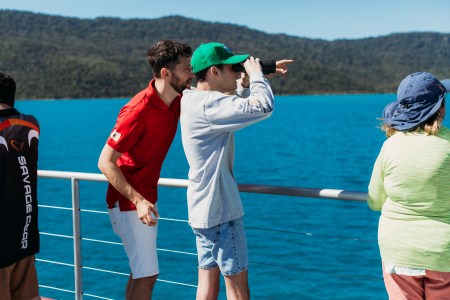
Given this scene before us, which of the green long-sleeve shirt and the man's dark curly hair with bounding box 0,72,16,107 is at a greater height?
the man's dark curly hair with bounding box 0,72,16,107

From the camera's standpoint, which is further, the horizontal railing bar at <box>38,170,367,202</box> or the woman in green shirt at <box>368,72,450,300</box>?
the horizontal railing bar at <box>38,170,367,202</box>

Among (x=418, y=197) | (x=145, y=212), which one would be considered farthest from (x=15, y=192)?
(x=418, y=197)

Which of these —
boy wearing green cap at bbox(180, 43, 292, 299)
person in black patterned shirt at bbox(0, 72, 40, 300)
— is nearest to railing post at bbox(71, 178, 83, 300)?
person in black patterned shirt at bbox(0, 72, 40, 300)

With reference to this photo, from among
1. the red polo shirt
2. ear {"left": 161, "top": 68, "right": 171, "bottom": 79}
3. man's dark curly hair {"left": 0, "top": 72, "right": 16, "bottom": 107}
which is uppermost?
ear {"left": 161, "top": 68, "right": 171, "bottom": 79}

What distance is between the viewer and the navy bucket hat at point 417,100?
213 centimetres

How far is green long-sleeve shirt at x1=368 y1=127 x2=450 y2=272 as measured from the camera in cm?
210

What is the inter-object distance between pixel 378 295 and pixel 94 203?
1107 centimetres

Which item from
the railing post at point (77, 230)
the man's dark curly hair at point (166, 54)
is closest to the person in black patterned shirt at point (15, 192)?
the man's dark curly hair at point (166, 54)

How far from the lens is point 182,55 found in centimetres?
264

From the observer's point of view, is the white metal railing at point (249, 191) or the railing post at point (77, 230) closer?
the white metal railing at point (249, 191)

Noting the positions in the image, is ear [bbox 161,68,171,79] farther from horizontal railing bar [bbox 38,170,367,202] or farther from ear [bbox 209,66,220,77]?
horizontal railing bar [bbox 38,170,367,202]

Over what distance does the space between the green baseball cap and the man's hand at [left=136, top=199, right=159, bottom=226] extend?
0.58 meters

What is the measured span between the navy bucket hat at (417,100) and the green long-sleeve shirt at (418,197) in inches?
1.8

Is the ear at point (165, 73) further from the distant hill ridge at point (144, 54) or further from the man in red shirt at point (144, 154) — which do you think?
the distant hill ridge at point (144, 54)
